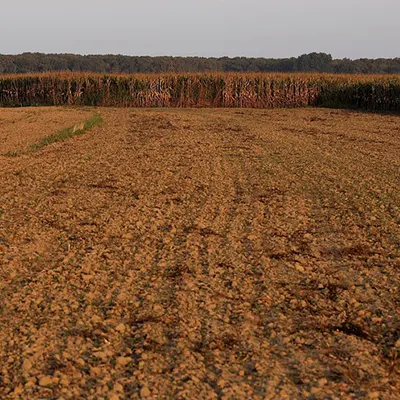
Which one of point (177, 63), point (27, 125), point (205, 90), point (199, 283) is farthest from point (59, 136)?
point (177, 63)

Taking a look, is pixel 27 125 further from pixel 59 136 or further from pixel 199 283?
pixel 199 283

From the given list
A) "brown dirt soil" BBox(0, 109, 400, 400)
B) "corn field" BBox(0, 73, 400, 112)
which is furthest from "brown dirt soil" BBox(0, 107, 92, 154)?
"corn field" BBox(0, 73, 400, 112)

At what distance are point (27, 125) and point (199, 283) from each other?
13147 millimetres

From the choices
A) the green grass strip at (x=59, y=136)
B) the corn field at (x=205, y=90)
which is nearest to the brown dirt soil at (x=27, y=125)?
the green grass strip at (x=59, y=136)

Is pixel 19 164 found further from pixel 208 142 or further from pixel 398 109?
pixel 398 109

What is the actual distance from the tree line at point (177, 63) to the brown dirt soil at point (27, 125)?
37032 millimetres

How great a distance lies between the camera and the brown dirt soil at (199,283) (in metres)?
3.17

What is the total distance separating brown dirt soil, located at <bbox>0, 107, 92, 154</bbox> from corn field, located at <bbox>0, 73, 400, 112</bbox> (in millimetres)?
6188

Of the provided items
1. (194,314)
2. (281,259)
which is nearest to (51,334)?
(194,314)

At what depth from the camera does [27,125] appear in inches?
643

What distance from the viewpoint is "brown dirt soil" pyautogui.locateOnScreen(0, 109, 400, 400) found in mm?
3170

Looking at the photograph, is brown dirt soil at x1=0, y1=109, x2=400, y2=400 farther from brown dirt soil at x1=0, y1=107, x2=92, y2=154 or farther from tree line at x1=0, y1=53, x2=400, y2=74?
tree line at x1=0, y1=53, x2=400, y2=74

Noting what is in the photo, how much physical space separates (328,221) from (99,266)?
104 inches

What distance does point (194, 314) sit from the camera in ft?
12.8
